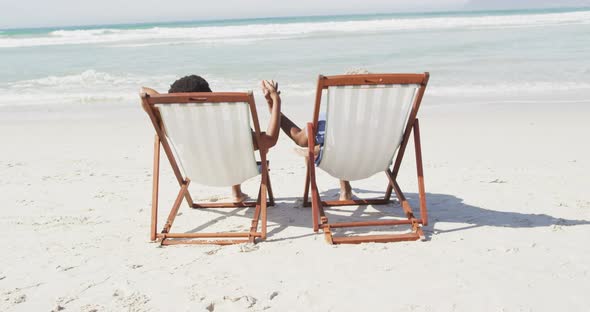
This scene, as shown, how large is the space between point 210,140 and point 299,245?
87 cm

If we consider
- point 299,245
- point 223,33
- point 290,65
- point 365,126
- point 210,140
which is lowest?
point 299,245

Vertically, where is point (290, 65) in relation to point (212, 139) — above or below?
below

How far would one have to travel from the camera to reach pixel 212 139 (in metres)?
3.57

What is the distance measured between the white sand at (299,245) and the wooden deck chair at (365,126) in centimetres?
21

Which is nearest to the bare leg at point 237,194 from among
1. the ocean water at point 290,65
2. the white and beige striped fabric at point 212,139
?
the white and beige striped fabric at point 212,139

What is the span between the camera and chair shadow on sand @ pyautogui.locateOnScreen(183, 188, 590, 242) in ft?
12.5

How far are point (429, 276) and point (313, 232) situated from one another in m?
0.99

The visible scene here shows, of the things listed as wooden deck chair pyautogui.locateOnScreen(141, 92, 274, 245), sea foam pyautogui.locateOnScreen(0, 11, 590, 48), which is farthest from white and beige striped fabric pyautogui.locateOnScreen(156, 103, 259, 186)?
sea foam pyautogui.locateOnScreen(0, 11, 590, 48)

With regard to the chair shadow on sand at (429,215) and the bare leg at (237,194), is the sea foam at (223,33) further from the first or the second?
the chair shadow on sand at (429,215)

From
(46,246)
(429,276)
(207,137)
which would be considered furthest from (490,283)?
(46,246)

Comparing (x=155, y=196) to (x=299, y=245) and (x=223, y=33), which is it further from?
(x=223, y=33)

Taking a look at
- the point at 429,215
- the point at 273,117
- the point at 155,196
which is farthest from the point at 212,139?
the point at 429,215

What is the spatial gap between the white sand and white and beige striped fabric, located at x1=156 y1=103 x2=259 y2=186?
0.45 meters

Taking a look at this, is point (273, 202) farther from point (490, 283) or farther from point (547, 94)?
point (547, 94)
